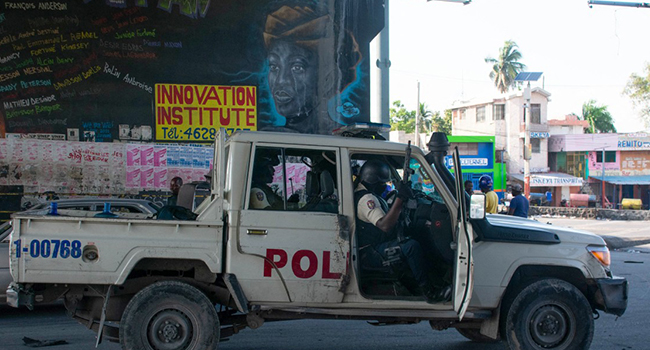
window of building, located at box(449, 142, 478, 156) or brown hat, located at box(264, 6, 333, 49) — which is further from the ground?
brown hat, located at box(264, 6, 333, 49)

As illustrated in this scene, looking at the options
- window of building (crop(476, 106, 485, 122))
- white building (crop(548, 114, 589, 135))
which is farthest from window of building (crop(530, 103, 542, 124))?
Answer: white building (crop(548, 114, 589, 135))

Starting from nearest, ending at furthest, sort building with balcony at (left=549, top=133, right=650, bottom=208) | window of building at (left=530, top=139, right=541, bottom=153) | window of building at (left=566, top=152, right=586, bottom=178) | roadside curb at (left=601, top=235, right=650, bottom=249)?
roadside curb at (left=601, top=235, right=650, bottom=249) < building with balcony at (left=549, top=133, right=650, bottom=208) < window of building at (left=566, top=152, right=586, bottom=178) < window of building at (left=530, top=139, right=541, bottom=153)

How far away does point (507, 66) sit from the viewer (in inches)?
2581

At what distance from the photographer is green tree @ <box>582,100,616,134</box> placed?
211 ft

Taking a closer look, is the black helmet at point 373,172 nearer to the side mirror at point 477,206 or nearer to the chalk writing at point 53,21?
the side mirror at point 477,206

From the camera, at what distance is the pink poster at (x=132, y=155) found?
41.6 feet

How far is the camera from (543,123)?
155ft

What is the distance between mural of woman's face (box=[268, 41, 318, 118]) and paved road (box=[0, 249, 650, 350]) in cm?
707

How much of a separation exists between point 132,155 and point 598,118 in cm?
6327

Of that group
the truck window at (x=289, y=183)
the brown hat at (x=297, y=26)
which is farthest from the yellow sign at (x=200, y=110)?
the truck window at (x=289, y=183)

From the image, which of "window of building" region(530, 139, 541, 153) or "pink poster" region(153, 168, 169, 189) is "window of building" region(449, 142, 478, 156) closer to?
"window of building" region(530, 139, 541, 153)

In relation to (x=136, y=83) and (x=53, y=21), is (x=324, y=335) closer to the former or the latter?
(x=136, y=83)

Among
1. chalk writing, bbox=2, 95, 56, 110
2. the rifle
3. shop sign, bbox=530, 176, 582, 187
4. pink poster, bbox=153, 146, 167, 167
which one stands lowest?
shop sign, bbox=530, 176, 582, 187

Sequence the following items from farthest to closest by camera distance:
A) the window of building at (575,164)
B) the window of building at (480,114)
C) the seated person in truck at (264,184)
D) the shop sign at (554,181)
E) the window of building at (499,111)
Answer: the window of building at (480,114), the window of building at (499,111), the window of building at (575,164), the shop sign at (554,181), the seated person in truck at (264,184)
